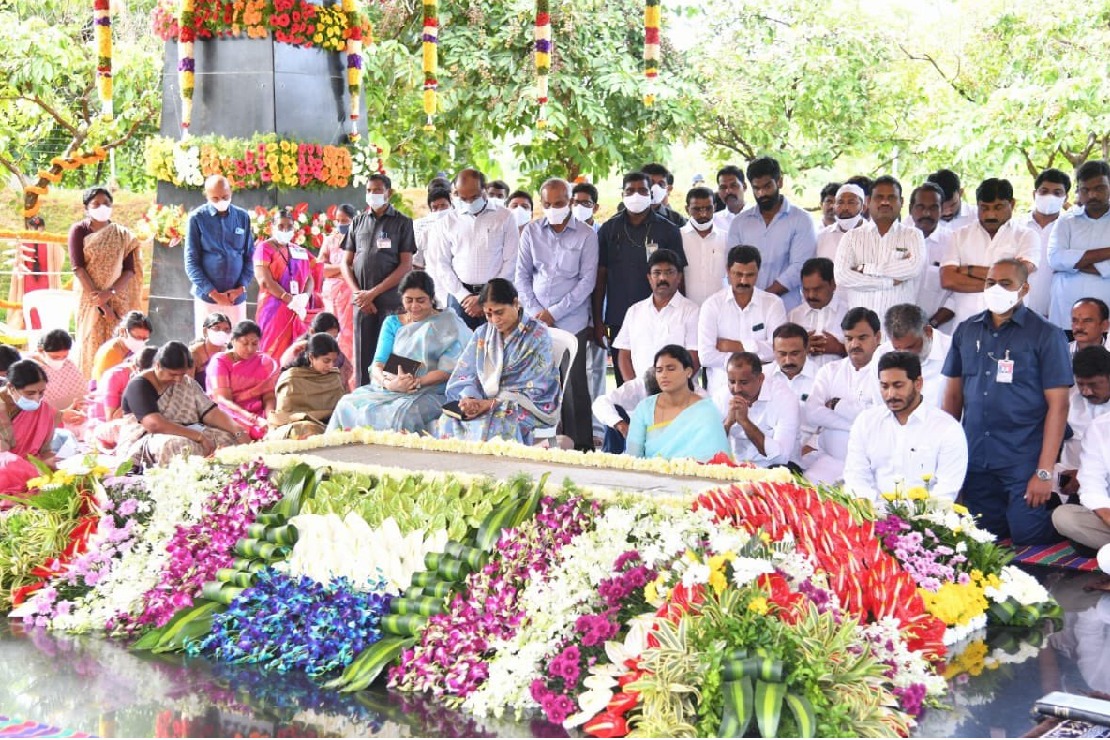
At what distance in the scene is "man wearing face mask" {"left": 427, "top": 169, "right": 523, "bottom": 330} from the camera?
27.9 feet

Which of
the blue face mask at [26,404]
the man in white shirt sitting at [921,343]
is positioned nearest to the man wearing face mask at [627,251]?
the man in white shirt sitting at [921,343]

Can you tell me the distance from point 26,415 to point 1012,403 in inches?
184

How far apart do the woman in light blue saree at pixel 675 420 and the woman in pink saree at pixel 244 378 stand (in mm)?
2714

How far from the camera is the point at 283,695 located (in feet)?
13.6

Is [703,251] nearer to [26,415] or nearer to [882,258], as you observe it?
[882,258]

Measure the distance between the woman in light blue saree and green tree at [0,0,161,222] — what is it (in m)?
10.0

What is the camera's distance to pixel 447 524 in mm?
4512

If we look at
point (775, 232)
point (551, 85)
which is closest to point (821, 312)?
point (775, 232)

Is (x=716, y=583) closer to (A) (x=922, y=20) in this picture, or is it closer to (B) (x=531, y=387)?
(B) (x=531, y=387)

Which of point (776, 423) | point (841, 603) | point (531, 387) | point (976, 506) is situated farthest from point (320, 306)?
point (841, 603)

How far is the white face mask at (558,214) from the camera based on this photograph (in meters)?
8.12

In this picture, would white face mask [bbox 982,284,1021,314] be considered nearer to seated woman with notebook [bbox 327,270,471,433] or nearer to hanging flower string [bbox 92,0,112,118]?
seated woman with notebook [bbox 327,270,471,433]

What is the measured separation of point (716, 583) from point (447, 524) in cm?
118

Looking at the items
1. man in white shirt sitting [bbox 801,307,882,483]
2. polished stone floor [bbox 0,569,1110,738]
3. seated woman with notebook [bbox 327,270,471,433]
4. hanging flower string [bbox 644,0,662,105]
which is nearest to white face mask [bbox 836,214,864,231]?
man in white shirt sitting [bbox 801,307,882,483]
